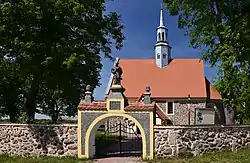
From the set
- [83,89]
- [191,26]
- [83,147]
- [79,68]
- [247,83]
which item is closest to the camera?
[83,147]

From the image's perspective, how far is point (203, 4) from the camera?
722 inches

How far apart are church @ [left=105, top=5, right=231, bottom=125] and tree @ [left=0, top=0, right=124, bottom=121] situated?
45.2 feet

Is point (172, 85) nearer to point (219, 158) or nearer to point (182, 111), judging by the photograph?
point (182, 111)

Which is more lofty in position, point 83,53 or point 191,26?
point 191,26

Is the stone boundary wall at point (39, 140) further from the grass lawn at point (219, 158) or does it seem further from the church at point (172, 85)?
the church at point (172, 85)

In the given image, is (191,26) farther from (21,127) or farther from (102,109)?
(21,127)

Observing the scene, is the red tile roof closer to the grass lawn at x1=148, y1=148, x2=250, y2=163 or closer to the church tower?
the church tower

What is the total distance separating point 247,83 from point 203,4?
183 inches

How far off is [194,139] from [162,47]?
26.6 m

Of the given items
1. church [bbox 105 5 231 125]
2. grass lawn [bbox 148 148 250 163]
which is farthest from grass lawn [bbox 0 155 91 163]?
church [bbox 105 5 231 125]

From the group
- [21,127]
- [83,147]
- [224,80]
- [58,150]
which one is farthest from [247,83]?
[21,127]

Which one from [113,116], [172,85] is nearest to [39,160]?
[113,116]

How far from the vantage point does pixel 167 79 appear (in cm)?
3850

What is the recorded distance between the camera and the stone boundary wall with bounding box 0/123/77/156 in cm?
1677
